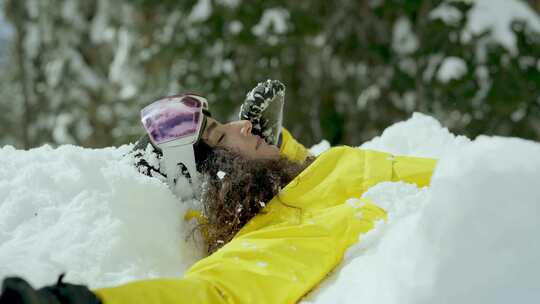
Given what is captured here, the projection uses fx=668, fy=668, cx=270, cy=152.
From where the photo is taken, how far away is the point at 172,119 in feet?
8.31

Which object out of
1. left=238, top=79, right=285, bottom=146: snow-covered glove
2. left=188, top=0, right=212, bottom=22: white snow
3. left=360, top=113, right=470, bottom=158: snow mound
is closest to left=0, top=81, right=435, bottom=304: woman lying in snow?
left=238, top=79, right=285, bottom=146: snow-covered glove

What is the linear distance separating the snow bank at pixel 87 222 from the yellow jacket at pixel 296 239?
27 cm

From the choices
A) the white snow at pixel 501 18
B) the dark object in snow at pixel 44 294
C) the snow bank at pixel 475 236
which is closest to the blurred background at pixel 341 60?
the white snow at pixel 501 18

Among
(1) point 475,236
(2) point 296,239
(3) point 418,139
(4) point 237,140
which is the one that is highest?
(1) point 475,236

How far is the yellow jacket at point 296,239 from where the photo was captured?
175 centimetres

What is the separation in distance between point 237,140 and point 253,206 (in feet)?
1.15

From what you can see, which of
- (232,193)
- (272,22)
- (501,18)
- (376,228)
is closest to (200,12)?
(272,22)

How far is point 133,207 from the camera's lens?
2.27 m

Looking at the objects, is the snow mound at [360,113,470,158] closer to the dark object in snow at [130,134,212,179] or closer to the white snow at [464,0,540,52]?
the dark object in snow at [130,134,212,179]

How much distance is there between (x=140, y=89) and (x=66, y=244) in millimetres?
6138

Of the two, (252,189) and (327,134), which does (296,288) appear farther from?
(327,134)

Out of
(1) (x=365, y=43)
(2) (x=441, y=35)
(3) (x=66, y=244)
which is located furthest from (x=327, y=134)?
(3) (x=66, y=244)

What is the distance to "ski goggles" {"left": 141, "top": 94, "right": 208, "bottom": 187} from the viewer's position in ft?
8.07

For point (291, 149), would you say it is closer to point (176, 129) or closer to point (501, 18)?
point (176, 129)
